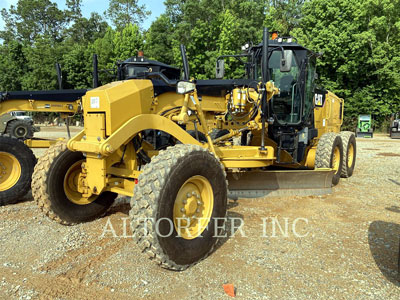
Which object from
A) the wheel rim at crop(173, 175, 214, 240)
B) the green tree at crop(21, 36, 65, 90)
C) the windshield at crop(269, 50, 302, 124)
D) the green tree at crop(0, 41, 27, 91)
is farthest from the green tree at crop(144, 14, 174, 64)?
the wheel rim at crop(173, 175, 214, 240)

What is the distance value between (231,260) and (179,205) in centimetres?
85

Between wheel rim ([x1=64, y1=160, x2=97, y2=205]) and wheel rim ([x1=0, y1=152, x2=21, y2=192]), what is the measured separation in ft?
6.18

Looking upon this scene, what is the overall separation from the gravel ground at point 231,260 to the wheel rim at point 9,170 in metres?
0.50

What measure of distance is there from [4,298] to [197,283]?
1.64 meters

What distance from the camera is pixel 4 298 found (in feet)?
8.93

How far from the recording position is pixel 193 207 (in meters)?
3.32

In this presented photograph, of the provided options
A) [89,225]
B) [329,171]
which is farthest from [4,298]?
[329,171]

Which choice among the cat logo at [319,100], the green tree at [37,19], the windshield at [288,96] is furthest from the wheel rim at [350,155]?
the green tree at [37,19]

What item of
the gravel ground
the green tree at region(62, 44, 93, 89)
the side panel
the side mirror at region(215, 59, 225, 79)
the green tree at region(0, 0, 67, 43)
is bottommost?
the gravel ground

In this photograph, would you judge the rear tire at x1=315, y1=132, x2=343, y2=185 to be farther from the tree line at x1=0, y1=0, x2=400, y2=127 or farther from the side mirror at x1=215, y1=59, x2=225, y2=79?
the tree line at x1=0, y1=0, x2=400, y2=127

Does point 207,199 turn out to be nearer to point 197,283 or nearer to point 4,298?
point 197,283

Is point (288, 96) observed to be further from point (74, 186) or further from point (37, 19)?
point (37, 19)

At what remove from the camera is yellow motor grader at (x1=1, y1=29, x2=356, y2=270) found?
2986 mm

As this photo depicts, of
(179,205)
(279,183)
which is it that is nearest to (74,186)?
(179,205)
